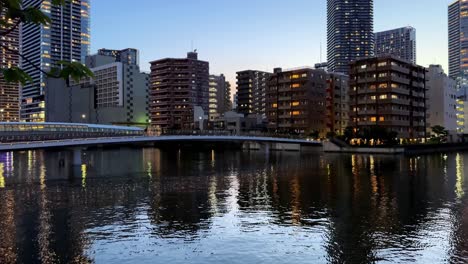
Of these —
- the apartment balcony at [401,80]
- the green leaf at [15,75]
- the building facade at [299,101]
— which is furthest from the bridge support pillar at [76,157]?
the apartment balcony at [401,80]

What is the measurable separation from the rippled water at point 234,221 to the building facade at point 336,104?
111 meters

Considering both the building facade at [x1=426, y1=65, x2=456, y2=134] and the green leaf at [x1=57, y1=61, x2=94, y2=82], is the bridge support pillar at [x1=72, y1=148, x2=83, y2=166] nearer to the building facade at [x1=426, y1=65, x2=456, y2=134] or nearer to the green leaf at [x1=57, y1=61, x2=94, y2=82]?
the green leaf at [x1=57, y1=61, x2=94, y2=82]

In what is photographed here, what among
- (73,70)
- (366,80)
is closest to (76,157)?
(73,70)

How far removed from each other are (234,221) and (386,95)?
116 meters

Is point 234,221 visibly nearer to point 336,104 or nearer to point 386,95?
point 386,95

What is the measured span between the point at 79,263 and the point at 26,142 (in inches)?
1959

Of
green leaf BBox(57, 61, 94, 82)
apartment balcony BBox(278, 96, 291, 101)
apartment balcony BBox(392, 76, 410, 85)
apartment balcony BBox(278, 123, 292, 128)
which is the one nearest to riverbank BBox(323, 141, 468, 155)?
apartment balcony BBox(392, 76, 410, 85)

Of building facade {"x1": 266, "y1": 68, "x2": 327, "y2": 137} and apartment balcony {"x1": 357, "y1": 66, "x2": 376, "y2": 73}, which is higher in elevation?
apartment balcony {"x1": 357, "y1": 66, "x2": 376, "y2": 73}

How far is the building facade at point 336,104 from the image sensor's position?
16612 cm

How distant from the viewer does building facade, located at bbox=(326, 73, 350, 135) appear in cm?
16612

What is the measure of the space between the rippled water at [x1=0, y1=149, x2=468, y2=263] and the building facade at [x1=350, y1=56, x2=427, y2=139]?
3315 inches

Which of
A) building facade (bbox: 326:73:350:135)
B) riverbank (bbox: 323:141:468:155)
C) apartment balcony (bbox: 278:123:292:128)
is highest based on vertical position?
building facade (bbox: 326:73:350:135)

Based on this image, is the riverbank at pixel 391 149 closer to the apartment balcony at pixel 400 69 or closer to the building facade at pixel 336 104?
the apartment balcony at pixel 400 69

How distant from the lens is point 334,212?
3516 cm
